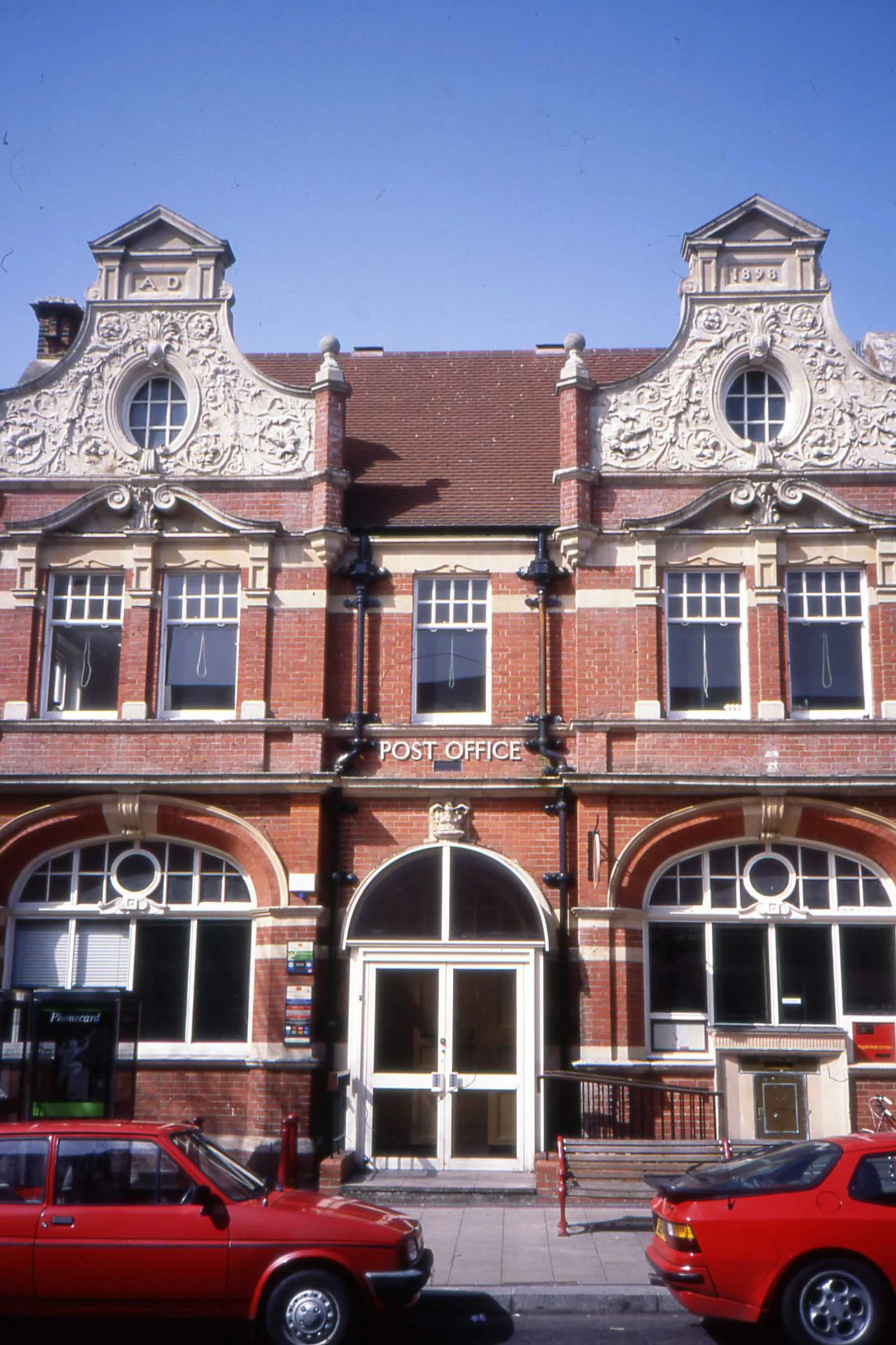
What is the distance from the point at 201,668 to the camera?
56.2 feet

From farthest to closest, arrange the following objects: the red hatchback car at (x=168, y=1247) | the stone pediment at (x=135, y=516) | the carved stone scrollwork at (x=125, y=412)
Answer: the carved stone scrollwork at (x=125, y=412)
the stone pediment at (x=135, y=516)
the red hatchback car at (x=168, y=1247)

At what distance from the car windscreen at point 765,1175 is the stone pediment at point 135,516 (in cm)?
996

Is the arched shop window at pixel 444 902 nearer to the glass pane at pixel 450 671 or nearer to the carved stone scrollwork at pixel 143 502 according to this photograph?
the glass pane at pixel 450 671

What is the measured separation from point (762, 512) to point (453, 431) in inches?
202

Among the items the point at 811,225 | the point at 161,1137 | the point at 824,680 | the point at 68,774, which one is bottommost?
the point at 161,1137

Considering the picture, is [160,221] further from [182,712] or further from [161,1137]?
[161,1137]

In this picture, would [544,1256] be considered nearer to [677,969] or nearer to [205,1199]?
[205,1199]

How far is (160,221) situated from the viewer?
60.7 feet

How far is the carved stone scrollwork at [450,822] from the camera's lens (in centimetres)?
1628

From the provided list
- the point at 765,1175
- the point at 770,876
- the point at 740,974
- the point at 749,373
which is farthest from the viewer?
the point at 749,373

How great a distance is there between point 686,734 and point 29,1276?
9922mm

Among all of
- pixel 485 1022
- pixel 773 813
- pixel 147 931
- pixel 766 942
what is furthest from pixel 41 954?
pixel 773 813

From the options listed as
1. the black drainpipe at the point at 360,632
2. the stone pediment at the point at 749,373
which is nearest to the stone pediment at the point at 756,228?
the stone pediment at the point at 749,373

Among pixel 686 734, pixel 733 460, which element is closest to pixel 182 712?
pixel 686 734
